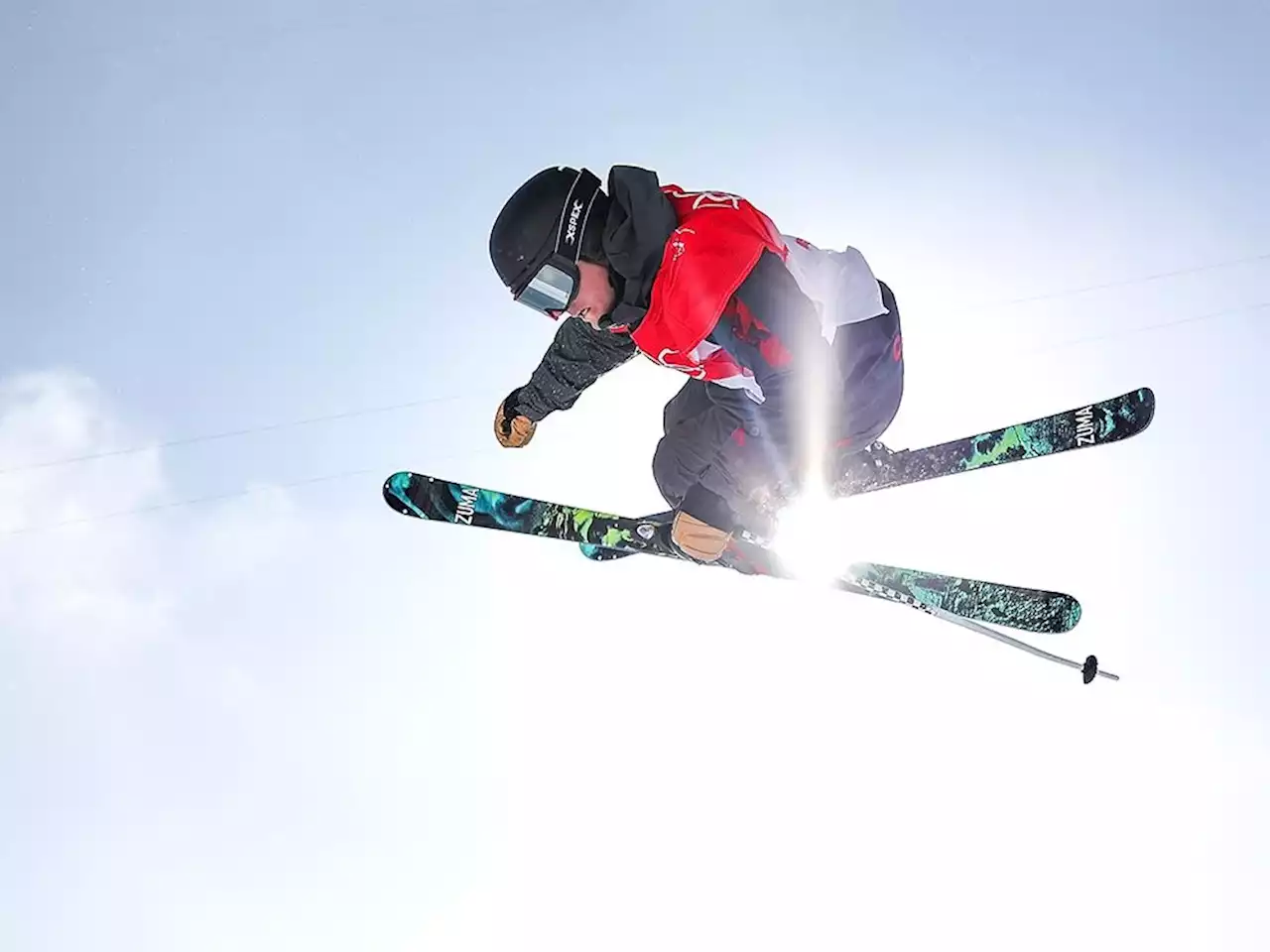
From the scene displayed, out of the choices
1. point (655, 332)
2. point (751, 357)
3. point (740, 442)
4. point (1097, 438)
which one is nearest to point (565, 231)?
point (655, 332)

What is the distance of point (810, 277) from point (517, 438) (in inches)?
59.2

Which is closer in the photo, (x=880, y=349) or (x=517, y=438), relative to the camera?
(x=880, y=349)

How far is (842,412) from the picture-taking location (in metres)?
4.12

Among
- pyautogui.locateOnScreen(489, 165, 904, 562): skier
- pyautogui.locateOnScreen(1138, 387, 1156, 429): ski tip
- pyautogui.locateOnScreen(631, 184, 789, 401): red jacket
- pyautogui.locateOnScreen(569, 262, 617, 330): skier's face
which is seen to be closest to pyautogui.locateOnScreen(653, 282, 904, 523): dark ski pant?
pyautogui.locateOnScreen(489, 165, 904, 562): skier

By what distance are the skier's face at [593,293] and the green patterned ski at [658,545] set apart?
1.06 meters

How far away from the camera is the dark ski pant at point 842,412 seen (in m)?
4.05

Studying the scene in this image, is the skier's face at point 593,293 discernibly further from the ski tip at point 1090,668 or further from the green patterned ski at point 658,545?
the ski tip at point 1090,668

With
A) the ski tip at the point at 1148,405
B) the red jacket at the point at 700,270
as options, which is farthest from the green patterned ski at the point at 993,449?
the red jacket at the point at 700,270

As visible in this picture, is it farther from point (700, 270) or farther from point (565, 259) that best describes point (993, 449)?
point (565, 259)

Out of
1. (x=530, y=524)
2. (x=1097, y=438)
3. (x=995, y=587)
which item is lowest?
(x=995, y=587)

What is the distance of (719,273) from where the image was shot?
334 centimetres

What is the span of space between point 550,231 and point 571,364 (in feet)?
3.17

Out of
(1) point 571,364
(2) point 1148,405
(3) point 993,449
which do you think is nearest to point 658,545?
(1) point 571,364

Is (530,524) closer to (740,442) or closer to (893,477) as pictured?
(740,442)
